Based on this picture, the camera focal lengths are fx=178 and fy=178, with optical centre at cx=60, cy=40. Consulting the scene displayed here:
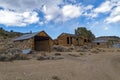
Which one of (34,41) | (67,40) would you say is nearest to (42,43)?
(34,41)

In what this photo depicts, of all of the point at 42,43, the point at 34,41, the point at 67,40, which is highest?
the point at 67,40

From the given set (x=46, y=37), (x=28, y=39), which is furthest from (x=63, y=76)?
(x=46, y=37)

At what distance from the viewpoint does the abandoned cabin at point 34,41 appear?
32.5 m

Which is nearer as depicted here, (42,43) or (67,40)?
(42,43)

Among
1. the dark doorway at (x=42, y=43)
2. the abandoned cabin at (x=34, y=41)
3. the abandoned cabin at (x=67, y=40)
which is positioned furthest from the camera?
the abandoned cabin at (x=67, y=40)

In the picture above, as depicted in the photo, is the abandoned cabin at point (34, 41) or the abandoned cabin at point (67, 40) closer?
the abandoned cabin at point (34, 41)

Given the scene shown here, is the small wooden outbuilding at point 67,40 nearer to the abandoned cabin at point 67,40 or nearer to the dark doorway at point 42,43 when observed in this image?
the abandoned cabin at point 67,40

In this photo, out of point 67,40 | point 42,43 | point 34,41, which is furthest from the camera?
point 67,40

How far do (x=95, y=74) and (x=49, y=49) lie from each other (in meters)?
21.3

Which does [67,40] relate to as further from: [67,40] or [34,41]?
[34,41]

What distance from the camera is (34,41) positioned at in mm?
34375

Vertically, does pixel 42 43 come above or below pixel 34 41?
below

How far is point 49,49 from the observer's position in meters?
34.8

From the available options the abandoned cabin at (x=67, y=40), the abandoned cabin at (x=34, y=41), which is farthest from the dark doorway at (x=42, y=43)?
the abandoned cabin at (x=67, y=40)
